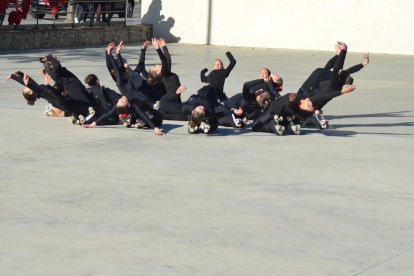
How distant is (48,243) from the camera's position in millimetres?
8547

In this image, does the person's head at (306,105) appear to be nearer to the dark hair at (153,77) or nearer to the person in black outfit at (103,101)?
the dark hair at (153,77)

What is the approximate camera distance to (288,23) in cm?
2956

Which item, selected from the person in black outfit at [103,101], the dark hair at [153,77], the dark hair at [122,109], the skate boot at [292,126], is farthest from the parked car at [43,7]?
the skate boot at [292,126]

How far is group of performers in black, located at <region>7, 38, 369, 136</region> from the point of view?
45.8ft

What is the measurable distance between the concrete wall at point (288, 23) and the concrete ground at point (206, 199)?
12.0m

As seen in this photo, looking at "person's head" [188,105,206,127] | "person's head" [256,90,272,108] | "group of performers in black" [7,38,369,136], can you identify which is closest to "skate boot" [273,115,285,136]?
"group of performers in black" [7,38,369,136]

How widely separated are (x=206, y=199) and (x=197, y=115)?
10.9 ft

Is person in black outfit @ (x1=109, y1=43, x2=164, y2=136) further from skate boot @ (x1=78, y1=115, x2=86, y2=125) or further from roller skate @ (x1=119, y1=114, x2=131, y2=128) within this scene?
skate boot @ (x1=78, y1=115, x2=86, y2=125)

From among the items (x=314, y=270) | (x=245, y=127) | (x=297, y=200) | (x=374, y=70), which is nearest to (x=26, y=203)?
(x=297, y=200)

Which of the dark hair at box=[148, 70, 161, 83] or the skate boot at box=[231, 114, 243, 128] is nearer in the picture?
the skate boot at box=[231, 114, 243, 128]

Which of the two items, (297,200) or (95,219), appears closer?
(95,219)

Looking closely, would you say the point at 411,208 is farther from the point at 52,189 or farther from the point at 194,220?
the point at 52,189

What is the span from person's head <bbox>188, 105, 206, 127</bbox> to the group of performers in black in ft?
0.05

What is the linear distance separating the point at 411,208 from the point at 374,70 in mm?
13788
